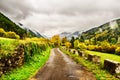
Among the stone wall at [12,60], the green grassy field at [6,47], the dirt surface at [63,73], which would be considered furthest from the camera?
the green grassy field at [6,47]

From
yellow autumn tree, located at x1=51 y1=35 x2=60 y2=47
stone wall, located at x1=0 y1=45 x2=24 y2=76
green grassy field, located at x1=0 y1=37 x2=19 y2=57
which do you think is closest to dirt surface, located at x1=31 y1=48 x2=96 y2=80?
stone wall, located at x1=0 y1=45 x2=24 y2=76

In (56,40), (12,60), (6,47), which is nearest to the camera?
(12,60)

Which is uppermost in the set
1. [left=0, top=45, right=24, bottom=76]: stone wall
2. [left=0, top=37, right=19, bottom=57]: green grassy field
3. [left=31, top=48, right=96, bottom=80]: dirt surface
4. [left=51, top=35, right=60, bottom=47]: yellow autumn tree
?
[left=51, top=35, right=60, bottom=47]: yellow autumn tree

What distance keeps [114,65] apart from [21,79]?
28.4 ft

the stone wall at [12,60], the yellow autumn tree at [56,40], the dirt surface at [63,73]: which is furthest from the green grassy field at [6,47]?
the yellow autumn tree at [56,40]

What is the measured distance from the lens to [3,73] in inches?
600

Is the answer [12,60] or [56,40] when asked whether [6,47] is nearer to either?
[12,60]

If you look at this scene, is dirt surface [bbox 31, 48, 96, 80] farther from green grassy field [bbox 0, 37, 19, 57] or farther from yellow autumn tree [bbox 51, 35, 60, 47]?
yellow autumn tree [bbox 51, 35, 60, 47]

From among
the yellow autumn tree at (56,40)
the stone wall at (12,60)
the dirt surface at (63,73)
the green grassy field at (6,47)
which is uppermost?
the yellow autumn tree at (56,40)

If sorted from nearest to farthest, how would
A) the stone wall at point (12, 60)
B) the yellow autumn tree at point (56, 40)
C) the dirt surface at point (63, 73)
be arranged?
the dirt surface at point (63, 73) → the stone wall at point (12, 60) → the yellow autumn tree at point (56, 40)

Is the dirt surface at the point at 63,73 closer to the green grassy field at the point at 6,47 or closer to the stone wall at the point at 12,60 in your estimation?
the stone wall at the point at 12,60

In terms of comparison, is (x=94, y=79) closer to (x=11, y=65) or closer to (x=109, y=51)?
(x=11, y=65)

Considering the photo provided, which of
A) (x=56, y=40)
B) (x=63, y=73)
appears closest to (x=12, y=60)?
(x=63, y=73)

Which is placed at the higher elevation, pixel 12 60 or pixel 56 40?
pixel 56 40
